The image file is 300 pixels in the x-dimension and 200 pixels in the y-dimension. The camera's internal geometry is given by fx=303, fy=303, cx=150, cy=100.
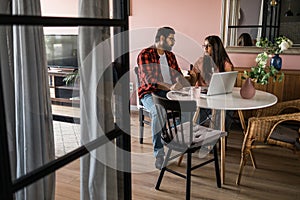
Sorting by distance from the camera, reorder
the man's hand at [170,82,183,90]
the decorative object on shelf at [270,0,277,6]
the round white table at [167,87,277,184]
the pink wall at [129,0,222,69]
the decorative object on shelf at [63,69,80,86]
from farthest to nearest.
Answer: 1. the pink wall at [129,0,222,69]
2. the decorative object on shelf at [270,0,277,6]
3. the man's hand at [170,82,183,90]
4. the round white table at [167,87,277,184]
5. the decorative object on shelf at [63,69,80,86]

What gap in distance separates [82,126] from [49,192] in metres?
0.35

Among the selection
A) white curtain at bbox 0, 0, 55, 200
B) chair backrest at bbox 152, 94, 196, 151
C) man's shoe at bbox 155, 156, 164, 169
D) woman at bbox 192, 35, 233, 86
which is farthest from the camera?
woman at bbox 192, 35, 233, 86

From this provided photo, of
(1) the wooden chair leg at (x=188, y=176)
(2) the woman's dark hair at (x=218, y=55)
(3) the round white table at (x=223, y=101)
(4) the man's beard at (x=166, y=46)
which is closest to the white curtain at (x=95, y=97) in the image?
(1) the wooden chair leg at (x=188, y=176)

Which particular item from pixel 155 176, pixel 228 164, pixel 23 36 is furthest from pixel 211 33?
pixel 23 36

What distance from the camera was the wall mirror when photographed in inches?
147

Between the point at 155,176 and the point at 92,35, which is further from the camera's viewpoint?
the point at 155,176

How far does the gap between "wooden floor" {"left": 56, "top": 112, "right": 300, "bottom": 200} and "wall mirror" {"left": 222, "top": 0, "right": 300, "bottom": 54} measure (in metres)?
1.49

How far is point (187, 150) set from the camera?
2.25 m

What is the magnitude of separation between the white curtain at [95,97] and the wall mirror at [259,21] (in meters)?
2.82

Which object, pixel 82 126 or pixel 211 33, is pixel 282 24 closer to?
pixel 211 33

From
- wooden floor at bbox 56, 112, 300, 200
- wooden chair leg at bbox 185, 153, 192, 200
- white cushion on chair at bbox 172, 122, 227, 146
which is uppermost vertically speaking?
white cushion on chair at bbox 172, 122, 227, 146

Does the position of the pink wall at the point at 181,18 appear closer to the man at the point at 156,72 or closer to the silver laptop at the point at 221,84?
the man at the point at 156,72

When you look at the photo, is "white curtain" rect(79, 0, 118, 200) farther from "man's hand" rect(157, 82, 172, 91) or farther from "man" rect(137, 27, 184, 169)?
"man's hand" rect(157, 82, 172, 91)

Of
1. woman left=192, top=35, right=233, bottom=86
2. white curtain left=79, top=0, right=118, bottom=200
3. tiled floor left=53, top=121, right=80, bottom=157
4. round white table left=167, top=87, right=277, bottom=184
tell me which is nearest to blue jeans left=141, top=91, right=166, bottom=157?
round white table left=167, top=87, right=277, bottom=184
